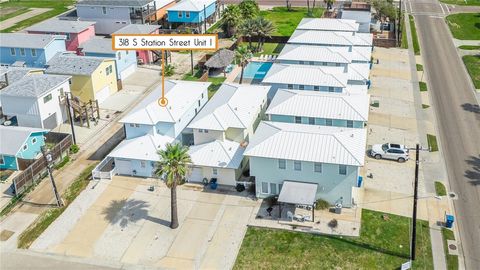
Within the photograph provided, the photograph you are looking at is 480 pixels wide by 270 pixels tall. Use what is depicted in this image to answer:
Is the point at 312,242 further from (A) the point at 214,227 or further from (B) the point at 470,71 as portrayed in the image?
(B) the point at 470,71

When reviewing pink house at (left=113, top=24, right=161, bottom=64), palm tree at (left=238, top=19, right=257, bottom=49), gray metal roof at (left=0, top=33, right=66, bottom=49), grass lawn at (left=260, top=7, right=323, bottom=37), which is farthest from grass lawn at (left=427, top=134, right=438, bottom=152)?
gray metal roof at (left=0, top=33, right=66, bottom=49)

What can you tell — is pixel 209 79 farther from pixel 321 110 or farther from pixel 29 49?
pixel 321 110

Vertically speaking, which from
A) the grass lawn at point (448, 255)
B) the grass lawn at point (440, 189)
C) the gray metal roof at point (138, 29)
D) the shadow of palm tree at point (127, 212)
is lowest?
the grass lawn at point (448, 255)

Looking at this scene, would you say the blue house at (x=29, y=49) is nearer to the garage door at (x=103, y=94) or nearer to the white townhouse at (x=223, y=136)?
the garage door at (x=103, y=94)

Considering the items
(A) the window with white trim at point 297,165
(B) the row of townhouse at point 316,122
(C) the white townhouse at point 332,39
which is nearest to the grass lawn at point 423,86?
(B) the row of townhouse at point 316,122

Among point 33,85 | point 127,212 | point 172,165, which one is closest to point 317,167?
point 172,165
